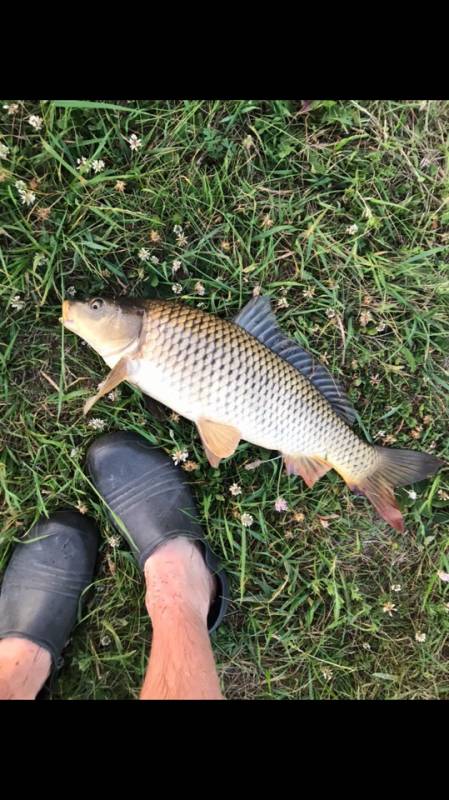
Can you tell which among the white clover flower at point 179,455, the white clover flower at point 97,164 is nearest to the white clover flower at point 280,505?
the white clover flower at point 179,455

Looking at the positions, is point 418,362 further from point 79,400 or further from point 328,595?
point 79,400

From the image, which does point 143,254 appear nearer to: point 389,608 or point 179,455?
point 179,455

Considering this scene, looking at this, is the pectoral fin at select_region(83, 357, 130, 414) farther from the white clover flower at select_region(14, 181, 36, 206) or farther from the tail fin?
the tail fin

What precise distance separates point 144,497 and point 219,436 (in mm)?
418

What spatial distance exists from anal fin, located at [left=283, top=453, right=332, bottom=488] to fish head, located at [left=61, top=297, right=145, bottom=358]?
75cm

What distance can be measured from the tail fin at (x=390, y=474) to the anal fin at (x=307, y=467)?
→ 158 millimetres

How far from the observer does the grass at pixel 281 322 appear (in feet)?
6.53

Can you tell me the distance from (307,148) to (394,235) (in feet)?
1.66

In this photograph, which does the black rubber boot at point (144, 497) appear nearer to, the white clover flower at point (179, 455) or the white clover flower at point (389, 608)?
the white clover flower at point (179, 455)

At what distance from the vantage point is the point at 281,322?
2.16 m

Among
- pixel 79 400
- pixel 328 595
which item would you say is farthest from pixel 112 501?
pixel 328 595

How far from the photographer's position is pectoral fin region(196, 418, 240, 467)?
191cm
